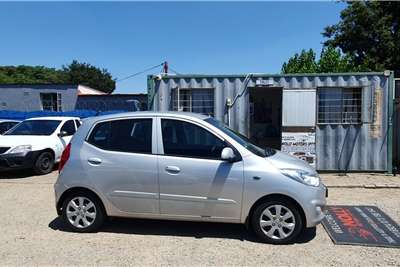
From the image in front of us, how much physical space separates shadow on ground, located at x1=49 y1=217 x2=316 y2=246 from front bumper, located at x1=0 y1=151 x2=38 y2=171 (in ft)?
16.1

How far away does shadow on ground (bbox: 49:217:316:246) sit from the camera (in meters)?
5.65

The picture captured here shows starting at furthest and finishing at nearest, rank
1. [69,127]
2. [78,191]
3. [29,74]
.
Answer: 1. [29,74]
2. [69,127]
3. [78,191]

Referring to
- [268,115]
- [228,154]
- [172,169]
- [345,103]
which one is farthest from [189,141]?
[268,115]

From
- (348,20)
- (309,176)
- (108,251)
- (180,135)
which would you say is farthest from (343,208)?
(348,20)

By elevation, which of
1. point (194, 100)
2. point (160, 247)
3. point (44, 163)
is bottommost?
point (160, 247)

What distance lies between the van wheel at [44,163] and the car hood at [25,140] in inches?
11.3

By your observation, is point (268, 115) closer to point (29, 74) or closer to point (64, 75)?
point (29, 74)

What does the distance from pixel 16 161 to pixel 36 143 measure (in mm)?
747

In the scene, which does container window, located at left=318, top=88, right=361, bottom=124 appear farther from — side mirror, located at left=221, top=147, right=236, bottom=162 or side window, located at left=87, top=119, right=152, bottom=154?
side window, located at left=87, top=119, right=152, bottom=154

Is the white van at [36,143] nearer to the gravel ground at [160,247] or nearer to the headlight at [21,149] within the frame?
the headlight at [21,149]

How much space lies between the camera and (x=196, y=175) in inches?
212

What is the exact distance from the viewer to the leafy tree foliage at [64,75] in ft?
210

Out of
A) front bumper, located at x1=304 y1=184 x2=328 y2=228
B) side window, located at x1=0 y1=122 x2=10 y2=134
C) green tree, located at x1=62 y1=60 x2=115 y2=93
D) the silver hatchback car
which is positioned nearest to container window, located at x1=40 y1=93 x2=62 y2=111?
side window, located at x1=0 y1=122 x2=10 y2=134

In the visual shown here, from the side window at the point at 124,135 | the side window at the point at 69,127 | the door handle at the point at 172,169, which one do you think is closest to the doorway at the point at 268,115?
the side window at the point at 69,127
